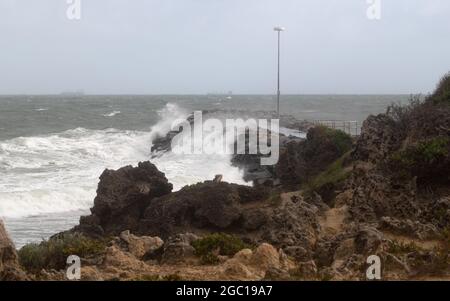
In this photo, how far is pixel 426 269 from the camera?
25.0 ft

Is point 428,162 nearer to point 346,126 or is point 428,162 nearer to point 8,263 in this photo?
point 8,263

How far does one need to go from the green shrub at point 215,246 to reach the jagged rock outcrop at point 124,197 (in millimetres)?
6470

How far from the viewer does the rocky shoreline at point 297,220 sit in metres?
7.92

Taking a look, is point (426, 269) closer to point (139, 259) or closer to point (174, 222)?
point (139, 259)

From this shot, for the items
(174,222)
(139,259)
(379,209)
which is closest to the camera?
(139,259)

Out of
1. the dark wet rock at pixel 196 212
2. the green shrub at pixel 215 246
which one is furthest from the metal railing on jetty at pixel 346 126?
the green shrub at pixel 215 246

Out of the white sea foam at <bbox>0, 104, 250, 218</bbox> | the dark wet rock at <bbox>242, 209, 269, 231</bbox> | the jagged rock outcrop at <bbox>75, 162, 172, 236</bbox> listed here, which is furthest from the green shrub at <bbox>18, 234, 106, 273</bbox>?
the white sea foam at <bbox>0, 104, 250, 218</bbox>

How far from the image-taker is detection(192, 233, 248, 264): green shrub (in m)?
8.84

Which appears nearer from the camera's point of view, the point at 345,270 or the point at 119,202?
the point at 345,270

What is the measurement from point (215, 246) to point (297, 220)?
2.29 m

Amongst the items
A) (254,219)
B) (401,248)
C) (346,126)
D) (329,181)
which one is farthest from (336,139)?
(346,126)

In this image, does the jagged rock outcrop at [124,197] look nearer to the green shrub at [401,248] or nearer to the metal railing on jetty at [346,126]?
the green shrub at [401,248]
